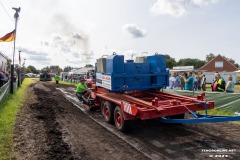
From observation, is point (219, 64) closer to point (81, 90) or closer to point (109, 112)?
point (81, 90)

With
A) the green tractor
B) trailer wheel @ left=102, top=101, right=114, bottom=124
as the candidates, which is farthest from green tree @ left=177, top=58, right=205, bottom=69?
trailer wheel @ left=102, top=101, right=114, bottom=124

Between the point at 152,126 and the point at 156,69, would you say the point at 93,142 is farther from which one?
the point at 156,69

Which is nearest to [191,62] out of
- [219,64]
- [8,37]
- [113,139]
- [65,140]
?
[219,64]

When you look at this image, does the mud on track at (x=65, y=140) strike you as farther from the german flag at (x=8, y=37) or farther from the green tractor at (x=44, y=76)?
the green tractor at (x=44, y=76)

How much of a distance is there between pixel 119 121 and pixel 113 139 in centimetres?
97

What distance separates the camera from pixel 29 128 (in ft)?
23.4

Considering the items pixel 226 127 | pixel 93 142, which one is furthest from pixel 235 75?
pixel 93 142

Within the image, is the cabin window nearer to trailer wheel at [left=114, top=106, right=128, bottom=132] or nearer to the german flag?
the german flag

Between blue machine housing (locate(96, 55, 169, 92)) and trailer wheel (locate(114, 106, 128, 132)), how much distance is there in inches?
32.0

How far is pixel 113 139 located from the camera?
6215 mm

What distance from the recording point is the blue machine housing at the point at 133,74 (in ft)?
25.0

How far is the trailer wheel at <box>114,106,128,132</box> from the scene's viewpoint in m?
6.70

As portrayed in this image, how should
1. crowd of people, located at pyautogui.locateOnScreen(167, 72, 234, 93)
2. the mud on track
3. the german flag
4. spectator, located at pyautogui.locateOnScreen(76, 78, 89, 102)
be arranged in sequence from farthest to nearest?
the german flag → spectator, located at pyautogui.locateOnScreen(76, 78, 89, 102) → crowd of people, located at pyautogui.locateOnScreen(167, 72, 234, 93) → the mud on track

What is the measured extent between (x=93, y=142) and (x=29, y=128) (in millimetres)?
2440
